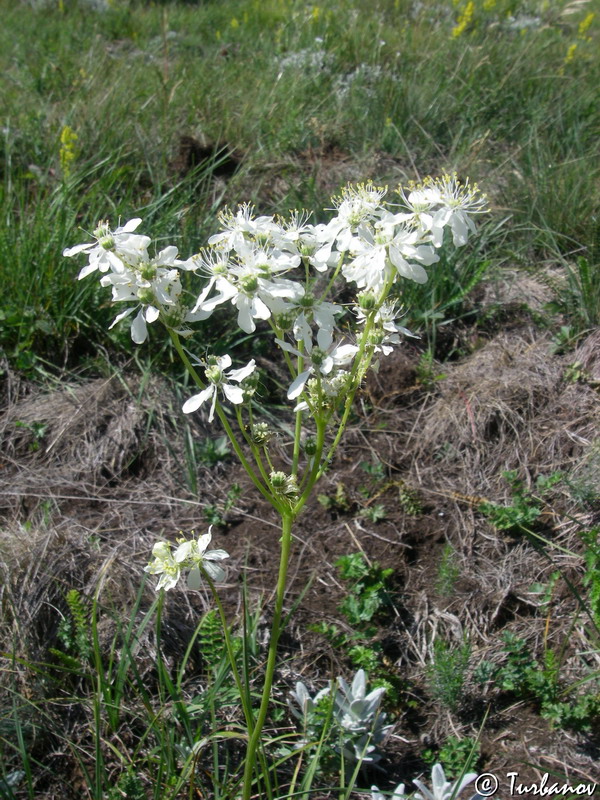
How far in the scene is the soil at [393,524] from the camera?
206cm

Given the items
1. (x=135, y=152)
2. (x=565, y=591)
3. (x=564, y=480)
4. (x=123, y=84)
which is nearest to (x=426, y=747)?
(x=565, y=591)

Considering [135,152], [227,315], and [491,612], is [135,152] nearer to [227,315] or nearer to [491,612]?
[227,315]

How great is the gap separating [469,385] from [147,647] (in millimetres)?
1694

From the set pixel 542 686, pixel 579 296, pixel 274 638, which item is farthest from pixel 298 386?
pixel 579 296

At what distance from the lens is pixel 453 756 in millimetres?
1968

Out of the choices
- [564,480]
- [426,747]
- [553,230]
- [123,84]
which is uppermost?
[123,84]

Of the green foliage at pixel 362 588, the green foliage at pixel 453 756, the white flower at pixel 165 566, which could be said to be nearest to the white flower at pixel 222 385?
the white flower at pixel 165 566

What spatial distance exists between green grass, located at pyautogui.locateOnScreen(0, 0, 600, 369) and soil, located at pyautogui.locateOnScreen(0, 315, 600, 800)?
38 cm

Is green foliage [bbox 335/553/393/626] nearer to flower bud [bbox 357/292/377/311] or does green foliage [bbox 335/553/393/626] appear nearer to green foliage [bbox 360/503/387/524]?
green foliage [bbox 360/503/387/524]

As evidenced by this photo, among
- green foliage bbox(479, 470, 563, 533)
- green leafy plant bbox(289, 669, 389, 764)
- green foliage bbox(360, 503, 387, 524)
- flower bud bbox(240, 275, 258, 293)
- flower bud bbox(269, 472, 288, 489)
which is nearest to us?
flower bud bbox(240, 275, 258, 293)

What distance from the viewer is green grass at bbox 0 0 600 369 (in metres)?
2.93

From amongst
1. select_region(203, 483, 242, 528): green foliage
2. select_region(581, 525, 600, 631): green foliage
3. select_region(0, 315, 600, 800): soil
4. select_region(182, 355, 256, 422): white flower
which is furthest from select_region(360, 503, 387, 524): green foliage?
select_region(182, 355, 256, 422): white flower

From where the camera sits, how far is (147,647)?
6.69 feet

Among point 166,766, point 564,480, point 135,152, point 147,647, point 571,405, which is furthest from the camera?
point 135,152
